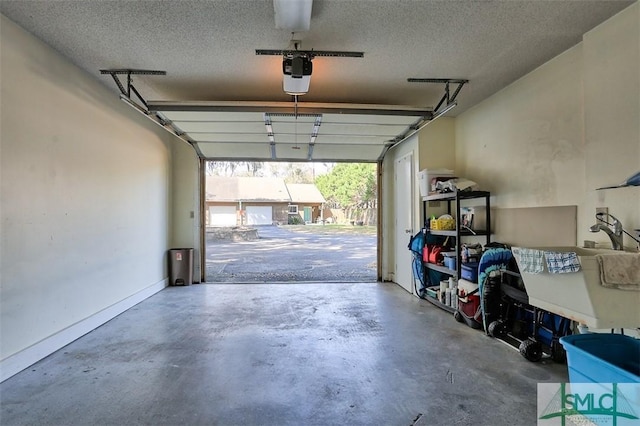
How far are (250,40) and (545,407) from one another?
3.70 meters

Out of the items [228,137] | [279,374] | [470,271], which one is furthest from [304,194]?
[279,374]

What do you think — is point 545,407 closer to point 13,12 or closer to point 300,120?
point 300,120

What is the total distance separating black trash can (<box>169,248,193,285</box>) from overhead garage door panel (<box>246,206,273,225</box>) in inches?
723

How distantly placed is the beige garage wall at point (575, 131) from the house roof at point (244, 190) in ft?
65.8

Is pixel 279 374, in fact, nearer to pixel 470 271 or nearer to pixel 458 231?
pixel 470 271

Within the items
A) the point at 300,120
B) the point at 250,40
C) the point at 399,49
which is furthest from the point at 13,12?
the point at 399,49

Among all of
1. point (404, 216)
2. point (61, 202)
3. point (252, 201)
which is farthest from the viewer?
point (252, 201)

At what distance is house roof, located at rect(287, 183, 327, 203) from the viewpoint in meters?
26.6

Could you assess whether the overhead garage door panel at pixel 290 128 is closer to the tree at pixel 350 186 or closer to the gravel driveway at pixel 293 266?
the gravel driveway at pixel 293 266

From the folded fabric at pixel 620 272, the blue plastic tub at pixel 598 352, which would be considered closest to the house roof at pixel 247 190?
the blue plastic tub at pixel 598 352

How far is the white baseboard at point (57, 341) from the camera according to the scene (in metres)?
2.67

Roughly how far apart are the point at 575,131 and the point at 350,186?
24.9 meters

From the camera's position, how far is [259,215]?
24859 millimetres

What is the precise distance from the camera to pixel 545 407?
2.24 m
